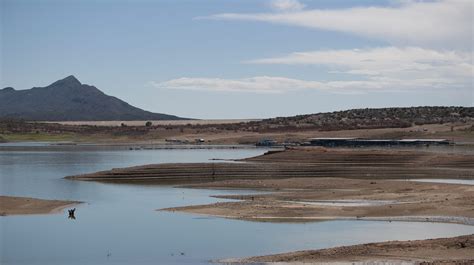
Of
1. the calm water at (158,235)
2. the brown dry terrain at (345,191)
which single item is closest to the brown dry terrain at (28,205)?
the calm water at (158,235)

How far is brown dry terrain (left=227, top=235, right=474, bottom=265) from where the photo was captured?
77.7ft

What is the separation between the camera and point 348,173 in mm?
63344

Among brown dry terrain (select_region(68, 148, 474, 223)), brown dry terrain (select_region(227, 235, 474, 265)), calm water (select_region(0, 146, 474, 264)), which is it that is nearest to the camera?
brown dry terrain (select_region(227, 235, 474, 265))

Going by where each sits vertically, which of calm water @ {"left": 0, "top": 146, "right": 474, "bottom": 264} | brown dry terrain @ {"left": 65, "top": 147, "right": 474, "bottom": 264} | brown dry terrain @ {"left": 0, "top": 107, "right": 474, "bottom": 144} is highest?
brown dry terrain @ {"left": 0, "top": 107, "right": 474, "bottom": 144}

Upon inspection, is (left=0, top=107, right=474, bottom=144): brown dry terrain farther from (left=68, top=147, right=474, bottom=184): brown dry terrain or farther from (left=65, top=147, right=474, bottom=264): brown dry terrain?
(left=65, top=147, right=474, bottom=264): brown dry terrain

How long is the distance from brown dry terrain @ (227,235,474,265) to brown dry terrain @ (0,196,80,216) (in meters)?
15.9

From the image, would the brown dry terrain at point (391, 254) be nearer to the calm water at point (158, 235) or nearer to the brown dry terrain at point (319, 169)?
the calm water at point (158, 235)

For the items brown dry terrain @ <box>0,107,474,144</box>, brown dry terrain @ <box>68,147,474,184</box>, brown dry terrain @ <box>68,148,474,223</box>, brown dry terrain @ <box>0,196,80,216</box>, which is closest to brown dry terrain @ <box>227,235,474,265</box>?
brown dry terrain @ <box>68,148,474,223</box>

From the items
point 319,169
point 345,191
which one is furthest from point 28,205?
point 319,169

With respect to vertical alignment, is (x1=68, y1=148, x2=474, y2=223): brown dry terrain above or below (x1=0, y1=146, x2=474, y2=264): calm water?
above

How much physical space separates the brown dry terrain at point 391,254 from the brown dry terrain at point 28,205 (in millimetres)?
15922

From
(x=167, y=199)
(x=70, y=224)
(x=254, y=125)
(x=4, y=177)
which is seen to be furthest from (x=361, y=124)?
(x=70, y=224)

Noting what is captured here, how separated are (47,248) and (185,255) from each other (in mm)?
5179

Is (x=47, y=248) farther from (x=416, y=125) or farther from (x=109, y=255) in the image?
(x=416, y=125)
